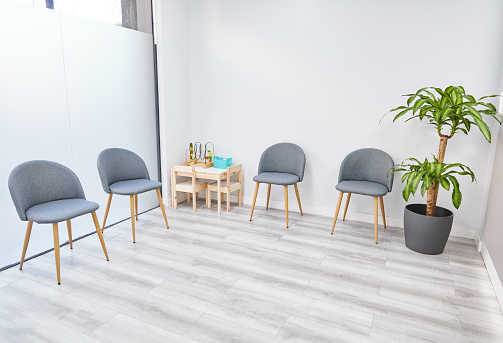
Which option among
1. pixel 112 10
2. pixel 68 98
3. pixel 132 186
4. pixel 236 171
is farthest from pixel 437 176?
pixel 112 10

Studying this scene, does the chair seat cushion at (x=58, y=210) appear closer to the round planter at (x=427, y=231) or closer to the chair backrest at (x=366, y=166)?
the chair backrest at (x=366, y=166)

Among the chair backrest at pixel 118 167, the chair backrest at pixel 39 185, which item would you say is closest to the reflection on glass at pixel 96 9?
the chair backrest at pixel 118 167

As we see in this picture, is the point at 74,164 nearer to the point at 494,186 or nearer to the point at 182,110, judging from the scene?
the point at 182,110

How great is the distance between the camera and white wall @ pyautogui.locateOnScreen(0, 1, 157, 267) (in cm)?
262

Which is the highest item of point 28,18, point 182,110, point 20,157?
point 28,18

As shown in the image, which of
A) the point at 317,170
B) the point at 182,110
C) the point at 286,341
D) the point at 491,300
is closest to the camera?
the point at 286,341

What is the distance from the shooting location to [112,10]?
344 cm

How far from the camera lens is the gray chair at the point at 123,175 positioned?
120 inches

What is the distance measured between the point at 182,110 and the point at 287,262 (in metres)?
2.37

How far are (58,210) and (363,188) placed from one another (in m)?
2.48

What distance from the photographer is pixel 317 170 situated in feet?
12.8

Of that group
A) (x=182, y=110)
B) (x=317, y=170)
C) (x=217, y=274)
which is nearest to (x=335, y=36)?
(x=317, y=170)

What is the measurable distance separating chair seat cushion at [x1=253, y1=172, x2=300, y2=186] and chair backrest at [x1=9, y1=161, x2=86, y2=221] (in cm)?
167

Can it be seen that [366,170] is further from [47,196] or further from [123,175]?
[47,196]
